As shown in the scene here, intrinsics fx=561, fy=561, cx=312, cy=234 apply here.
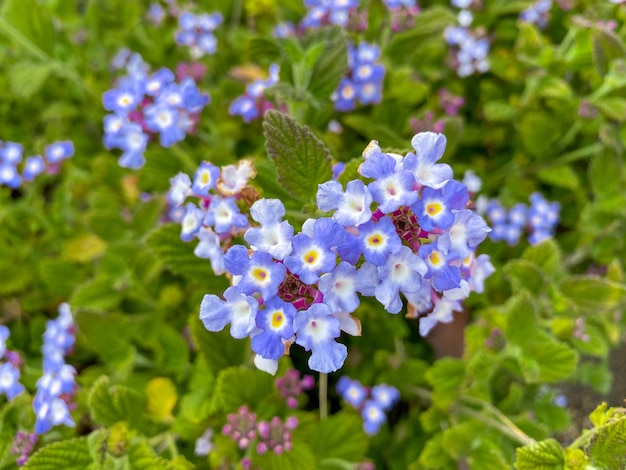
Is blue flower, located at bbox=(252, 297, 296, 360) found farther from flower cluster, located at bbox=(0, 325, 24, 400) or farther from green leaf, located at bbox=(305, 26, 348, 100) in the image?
flower cluster, located at bbox=(0, 325, 24, 400)

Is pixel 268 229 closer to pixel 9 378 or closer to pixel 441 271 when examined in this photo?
pixel 441 271

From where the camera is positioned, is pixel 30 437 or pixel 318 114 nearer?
pixel 30 437

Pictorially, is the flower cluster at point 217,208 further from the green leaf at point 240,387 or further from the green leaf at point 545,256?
the green leaf at point 545,256

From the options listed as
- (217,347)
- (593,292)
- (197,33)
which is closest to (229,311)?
(217,347)

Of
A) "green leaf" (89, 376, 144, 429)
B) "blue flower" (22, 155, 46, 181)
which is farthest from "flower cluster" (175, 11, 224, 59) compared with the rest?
"green leaf" (89, 376, 144, 429)

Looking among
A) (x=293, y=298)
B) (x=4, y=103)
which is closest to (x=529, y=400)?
(x=293, y=298)

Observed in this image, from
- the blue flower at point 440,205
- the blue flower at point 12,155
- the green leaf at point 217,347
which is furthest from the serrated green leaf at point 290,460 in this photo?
the blue flower at point 12,155

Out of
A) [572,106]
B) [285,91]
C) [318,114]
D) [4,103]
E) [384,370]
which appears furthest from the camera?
[4,103]

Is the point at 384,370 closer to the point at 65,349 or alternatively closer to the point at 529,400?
the point at 529,400
